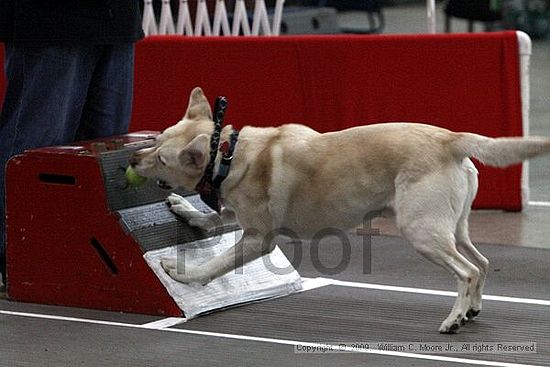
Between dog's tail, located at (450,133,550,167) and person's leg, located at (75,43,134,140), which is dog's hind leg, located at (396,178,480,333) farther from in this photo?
person's leg, located at (75,43,134,140)

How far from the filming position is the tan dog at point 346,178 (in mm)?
5121


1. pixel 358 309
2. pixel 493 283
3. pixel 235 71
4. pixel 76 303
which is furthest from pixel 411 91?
pixel 76 303

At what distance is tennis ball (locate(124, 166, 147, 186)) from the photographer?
552 cm

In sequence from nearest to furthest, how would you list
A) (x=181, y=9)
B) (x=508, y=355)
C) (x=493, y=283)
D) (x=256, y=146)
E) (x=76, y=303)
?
(x=508, y=355), (x=256, y=146), (x=76, y=303), (x=493, y=283), (x=181, y=9)

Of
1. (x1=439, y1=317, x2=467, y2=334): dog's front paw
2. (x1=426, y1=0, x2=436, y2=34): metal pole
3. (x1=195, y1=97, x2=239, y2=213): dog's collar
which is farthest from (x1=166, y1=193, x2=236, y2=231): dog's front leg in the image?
(x1=426, y1=0, x2=436, y2=34): metal pole

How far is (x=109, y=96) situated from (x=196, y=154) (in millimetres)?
1170

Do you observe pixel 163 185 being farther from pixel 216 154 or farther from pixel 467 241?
pixel 467 241

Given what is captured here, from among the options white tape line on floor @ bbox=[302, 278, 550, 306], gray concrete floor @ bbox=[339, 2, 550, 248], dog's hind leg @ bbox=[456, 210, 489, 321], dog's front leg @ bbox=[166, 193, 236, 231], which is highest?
dog's front leg @ bbox=[166, 193, 236, 231]

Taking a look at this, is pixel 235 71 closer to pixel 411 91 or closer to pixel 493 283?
pixel 411 91

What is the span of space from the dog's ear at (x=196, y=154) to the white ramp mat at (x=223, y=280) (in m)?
0.53

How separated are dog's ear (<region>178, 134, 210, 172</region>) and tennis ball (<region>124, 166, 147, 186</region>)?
→ 37cm

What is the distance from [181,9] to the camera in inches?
409

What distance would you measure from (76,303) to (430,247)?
1739mm

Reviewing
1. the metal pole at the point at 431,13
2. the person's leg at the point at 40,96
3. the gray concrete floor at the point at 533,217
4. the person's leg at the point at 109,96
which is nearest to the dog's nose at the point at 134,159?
Result: the person's leg at the point at 40,96
